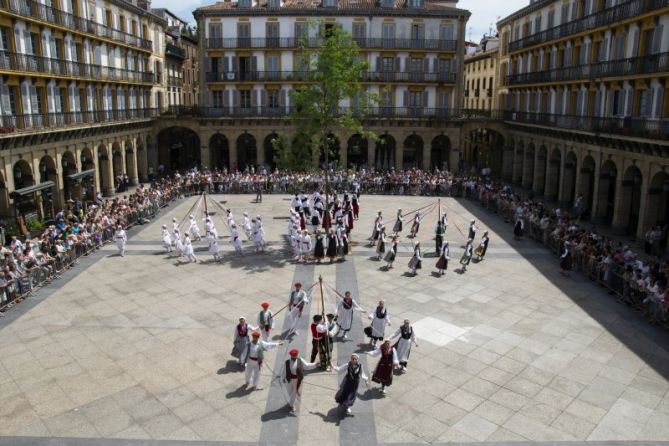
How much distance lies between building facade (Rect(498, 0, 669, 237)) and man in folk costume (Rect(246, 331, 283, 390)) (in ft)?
70.0

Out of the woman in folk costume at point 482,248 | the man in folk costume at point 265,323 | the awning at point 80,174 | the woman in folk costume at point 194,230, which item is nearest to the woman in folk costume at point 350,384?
the man in folk costume at point 265,323

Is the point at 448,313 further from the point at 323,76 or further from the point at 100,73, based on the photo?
the point at 100,73

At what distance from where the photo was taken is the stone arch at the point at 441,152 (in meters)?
50.9

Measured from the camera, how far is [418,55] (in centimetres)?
4869

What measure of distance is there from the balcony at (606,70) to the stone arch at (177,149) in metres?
31.0

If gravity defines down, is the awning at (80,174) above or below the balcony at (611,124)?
below

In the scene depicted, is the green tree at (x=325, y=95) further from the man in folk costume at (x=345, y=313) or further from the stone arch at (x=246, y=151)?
the stone arch at (x=246, y=151)

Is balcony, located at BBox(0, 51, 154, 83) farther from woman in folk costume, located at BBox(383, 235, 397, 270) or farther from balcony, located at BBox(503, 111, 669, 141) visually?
balcony, located at BBox(503, 111, 669, 141)

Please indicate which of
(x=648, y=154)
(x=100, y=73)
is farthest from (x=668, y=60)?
(x=100, y=73)

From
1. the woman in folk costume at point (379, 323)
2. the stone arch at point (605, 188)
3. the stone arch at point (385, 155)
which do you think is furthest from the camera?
the stone arch at point (385, 155)

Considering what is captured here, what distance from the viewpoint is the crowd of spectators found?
1888 cm

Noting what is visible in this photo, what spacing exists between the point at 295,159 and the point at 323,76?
13.8ft

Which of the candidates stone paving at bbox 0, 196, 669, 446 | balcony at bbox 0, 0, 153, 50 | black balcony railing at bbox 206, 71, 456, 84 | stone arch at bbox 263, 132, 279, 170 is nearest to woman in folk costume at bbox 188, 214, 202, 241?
stone paving at bbox 0, 196, 669, 446

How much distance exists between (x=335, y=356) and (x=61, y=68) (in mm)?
27476
